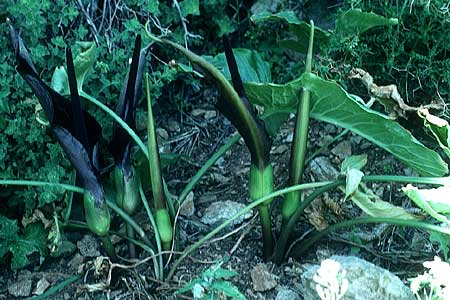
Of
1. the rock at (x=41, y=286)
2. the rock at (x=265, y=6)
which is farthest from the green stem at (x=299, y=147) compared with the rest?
the rock at (x=265, y=6)

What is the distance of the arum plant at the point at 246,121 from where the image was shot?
1.70 metres

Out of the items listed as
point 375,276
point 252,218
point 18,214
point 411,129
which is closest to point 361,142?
point 411,129

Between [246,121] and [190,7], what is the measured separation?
2.18ft

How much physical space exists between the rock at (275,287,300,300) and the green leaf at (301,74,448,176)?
421mm

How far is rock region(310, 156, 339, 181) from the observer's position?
2219mm

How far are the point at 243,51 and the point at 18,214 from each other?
76cm

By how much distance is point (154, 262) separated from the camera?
75.3 inches

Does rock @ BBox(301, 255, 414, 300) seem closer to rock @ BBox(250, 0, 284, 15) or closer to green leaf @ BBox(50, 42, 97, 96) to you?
green leaf @ BBox(50, 42, 97, 96)

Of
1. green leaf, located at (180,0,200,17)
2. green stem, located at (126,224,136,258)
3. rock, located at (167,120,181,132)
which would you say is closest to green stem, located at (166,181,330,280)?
green stem, located at (126,224,136,258)

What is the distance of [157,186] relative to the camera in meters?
1.85

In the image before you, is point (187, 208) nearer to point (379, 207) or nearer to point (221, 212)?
point (221, 212)

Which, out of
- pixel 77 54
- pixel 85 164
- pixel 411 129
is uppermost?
pixel 77 54

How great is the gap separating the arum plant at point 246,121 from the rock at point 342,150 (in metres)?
0.43

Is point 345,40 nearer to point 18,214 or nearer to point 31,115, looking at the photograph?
point 31,115
